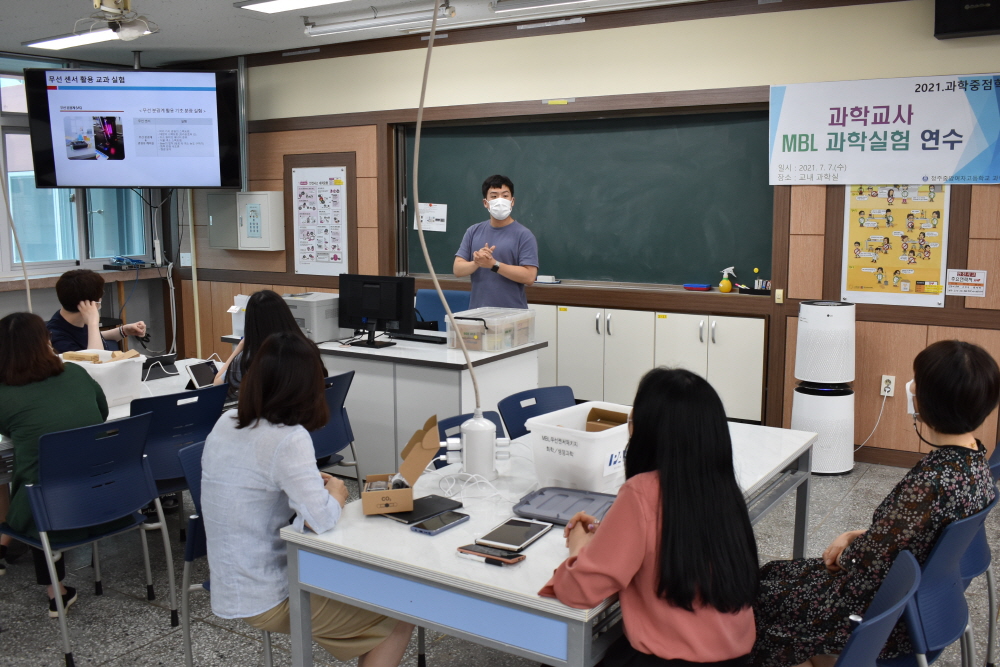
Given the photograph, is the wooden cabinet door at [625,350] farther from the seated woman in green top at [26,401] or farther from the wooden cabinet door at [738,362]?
the seated woman in green top at [26,401]

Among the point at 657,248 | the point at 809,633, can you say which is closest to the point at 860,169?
the point at 657,248

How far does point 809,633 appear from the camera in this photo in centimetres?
198

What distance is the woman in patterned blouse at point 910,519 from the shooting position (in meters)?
1.93

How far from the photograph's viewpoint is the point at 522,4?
516 centimetres

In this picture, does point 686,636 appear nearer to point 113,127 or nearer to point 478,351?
point 478,351

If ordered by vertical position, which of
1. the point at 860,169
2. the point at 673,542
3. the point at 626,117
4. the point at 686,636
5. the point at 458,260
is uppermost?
the point at 626,117

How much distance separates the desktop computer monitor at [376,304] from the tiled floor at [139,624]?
1.43 meters

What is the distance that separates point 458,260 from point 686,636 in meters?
3.64

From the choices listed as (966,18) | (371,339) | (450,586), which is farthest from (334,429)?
(966,18)

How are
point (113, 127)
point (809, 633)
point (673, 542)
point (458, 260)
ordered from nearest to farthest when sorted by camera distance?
point (673, 542), point (809, 633), point (458, 260), point (113, 127)

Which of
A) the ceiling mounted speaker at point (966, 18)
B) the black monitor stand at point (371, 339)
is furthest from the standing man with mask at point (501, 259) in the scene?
the ceiling mounted speaker at point (966, 18)

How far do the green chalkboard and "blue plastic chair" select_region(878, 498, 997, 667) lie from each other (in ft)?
11.7

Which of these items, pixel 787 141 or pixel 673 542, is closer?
pixel 673 542

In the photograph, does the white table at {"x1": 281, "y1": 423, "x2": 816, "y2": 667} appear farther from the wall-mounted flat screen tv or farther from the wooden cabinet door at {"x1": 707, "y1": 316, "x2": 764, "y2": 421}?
the wall-mounted flat screen tv
